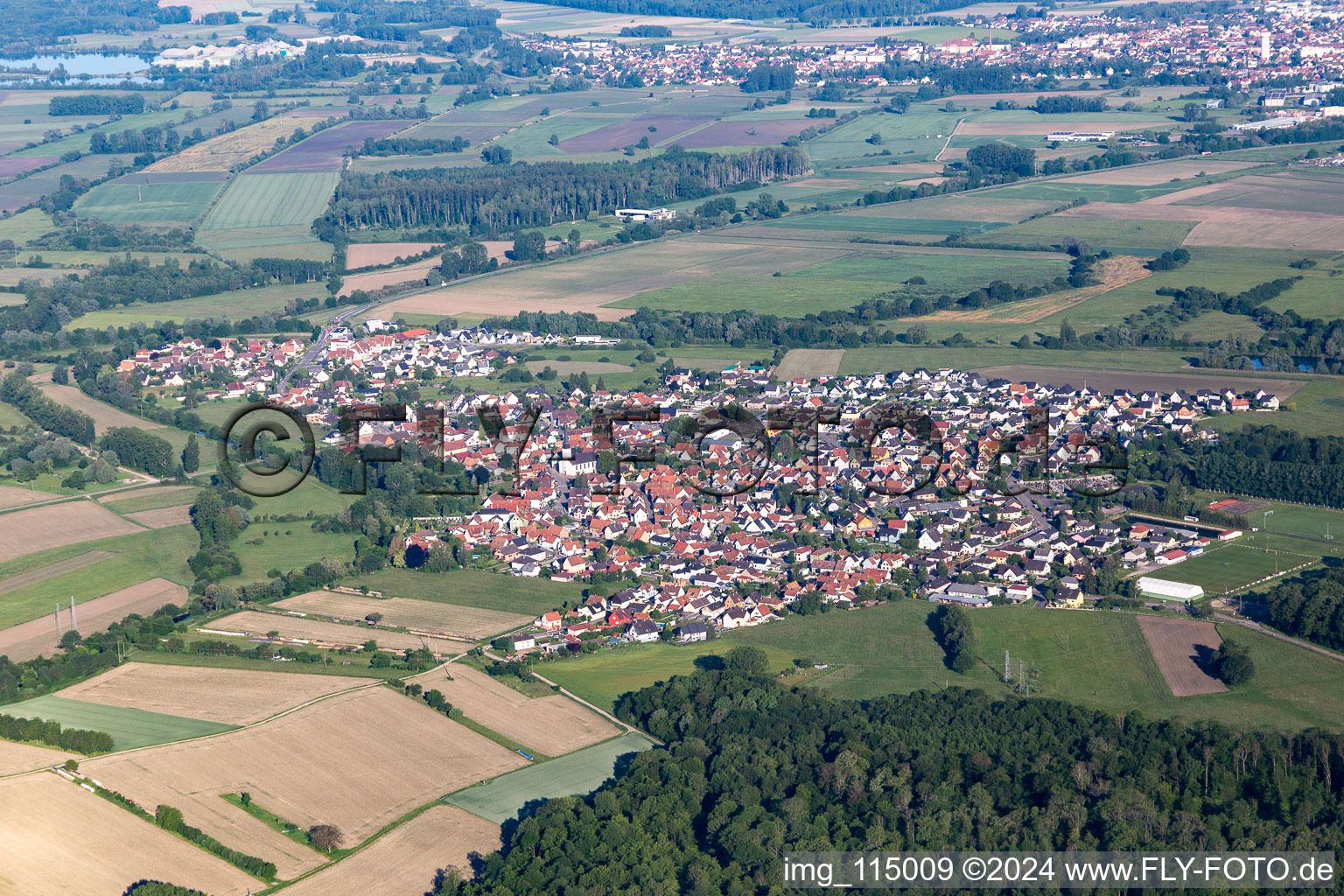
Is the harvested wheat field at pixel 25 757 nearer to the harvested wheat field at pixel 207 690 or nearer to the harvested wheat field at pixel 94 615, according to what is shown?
the harvested wheat field at pixel 207 690

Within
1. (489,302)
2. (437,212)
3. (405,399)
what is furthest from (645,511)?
(437,212)

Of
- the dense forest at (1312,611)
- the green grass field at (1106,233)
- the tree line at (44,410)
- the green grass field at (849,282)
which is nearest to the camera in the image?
the dense forest at (1312,611)

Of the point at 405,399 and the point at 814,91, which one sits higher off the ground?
the point at 814,91

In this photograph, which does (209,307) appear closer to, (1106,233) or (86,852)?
(1106,233)

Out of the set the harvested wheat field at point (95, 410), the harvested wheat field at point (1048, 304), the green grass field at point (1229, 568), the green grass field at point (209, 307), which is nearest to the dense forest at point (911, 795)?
the green grass field at point (1229, 568)

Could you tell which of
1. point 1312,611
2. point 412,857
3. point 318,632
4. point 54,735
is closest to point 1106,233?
point 1312,611

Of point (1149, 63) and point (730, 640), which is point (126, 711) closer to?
point (730, 640)
